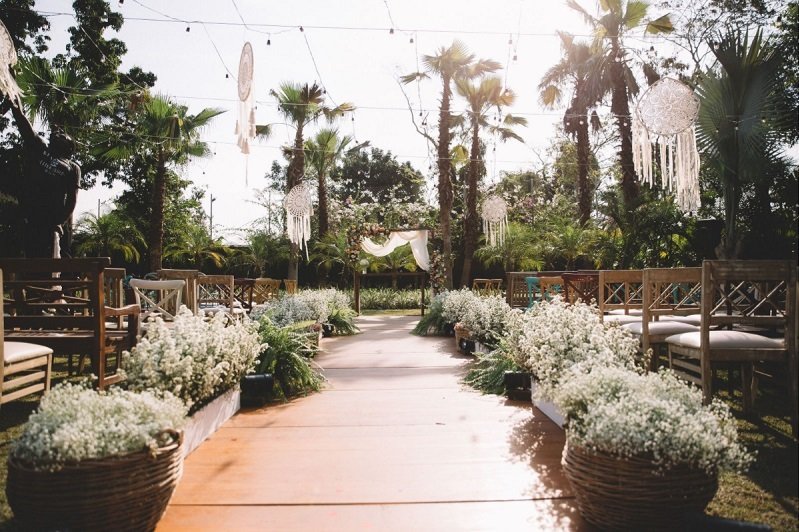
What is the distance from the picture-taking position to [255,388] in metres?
3.86

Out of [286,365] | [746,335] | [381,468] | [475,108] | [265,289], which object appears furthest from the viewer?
[475,108]

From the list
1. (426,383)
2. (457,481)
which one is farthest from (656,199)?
(457,481)

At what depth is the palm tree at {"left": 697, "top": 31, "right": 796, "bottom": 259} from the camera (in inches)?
251

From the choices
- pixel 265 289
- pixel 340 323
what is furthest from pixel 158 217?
pixel 340 323

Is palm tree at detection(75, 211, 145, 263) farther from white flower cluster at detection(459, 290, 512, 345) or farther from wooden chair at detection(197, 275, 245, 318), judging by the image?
white flower cluster at detection(459, 290, 512, 345)

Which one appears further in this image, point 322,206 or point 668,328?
point 322,206

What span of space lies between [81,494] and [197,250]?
55.7ft

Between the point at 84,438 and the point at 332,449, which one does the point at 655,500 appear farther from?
Answer: the point at 84,438

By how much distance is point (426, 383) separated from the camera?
4.68 metres

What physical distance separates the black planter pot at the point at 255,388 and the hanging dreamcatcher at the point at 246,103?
104 inches

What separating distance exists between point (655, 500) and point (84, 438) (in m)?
1.80

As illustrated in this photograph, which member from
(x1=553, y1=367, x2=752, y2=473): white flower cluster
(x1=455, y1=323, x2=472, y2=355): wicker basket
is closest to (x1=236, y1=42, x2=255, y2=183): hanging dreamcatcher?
(x1=455, y1=323, x2=472, y2=355): wicker basket

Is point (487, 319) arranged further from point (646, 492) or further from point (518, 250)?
point (518, 250)

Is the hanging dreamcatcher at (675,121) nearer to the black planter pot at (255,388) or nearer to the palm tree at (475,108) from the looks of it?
the black planter pot at (255,388)
